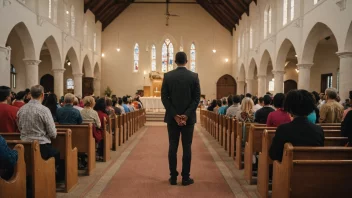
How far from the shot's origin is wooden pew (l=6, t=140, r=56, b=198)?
323 cm

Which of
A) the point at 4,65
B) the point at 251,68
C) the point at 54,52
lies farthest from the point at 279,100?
the point at 251,68

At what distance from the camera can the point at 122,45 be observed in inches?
975

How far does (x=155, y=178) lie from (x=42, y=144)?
68.4 inches

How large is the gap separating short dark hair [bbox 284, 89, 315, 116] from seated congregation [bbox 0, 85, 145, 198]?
2.38 meters

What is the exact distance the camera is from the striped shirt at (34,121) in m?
3.66

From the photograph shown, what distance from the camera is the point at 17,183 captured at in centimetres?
281

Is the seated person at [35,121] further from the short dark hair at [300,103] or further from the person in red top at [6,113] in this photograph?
the short dark hair at [300,103]

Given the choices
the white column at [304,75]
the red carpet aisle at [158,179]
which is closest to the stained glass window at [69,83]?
the white column at [304,75]

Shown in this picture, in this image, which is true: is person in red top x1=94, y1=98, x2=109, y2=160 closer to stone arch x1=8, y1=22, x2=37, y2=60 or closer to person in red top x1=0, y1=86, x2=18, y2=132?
person in red top x1=0, y1=86, x2=18, y2=132

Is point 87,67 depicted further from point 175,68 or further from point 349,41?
point 349,41

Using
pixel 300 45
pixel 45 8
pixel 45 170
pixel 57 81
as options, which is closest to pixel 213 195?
pixel 45 170

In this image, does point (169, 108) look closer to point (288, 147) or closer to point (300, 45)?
point (288, 147)

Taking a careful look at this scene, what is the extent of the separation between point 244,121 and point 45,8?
36.4ft

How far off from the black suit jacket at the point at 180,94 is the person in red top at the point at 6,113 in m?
1.94
